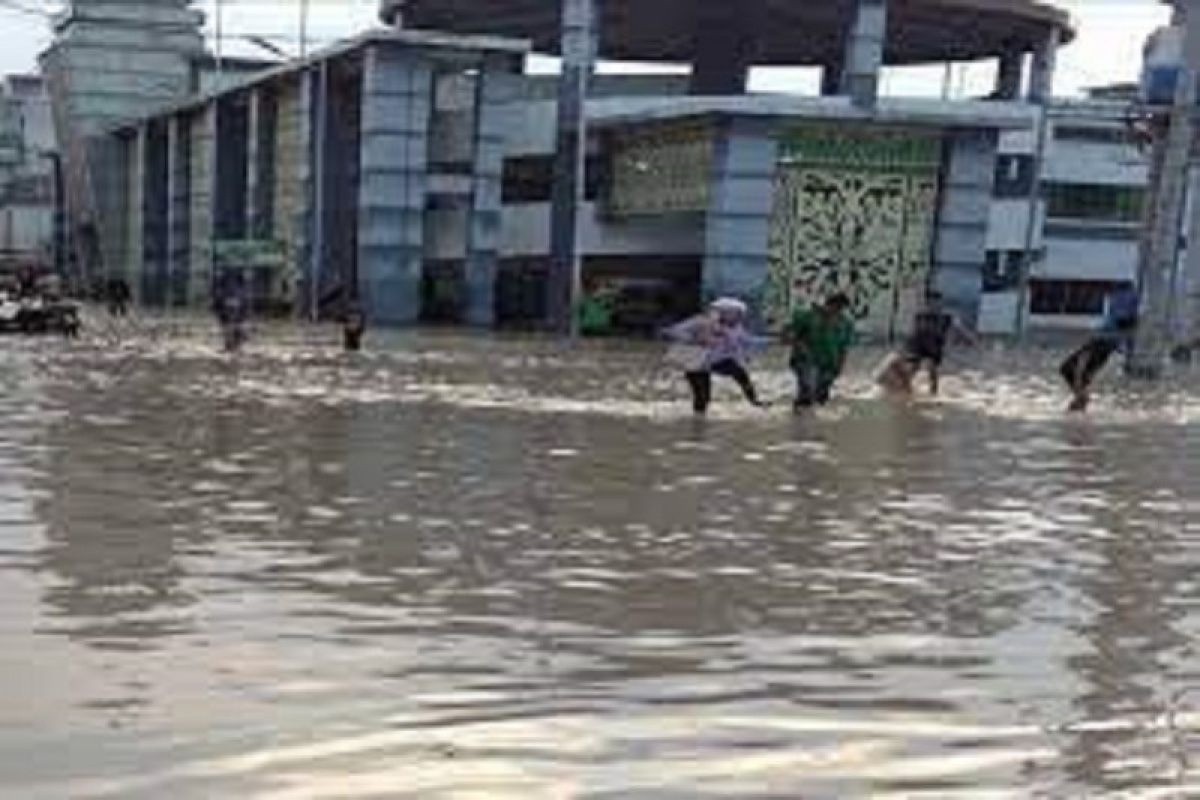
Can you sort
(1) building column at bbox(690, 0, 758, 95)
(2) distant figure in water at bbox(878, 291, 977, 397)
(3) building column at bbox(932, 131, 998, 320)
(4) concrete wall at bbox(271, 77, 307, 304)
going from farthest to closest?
(1) building column at bbox(690, 0, 758, 95) → (4) concrete wall at bbox(271, 77, 307, 304) → (3) building column at bbox(932, 131, 998, 320) → (2) distant figure in water at bbox(878, 291, 977, 397)

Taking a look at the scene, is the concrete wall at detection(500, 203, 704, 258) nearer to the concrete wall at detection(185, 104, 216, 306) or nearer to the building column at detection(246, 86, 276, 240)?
the building column at detection(246, 86, 276, 240)

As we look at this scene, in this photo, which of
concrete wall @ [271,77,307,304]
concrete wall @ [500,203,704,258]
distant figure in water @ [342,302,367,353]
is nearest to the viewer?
distant figure in water @ [342,302,367,353]

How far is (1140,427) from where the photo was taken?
2345cm

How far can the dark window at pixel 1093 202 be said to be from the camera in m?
74.9

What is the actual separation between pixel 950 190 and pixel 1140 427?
31153 mm

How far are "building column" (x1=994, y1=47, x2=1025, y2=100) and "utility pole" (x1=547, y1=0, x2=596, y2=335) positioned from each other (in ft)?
60.2

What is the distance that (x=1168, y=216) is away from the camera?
121ft

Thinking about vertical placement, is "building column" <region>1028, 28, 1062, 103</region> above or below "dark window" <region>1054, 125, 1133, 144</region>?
above

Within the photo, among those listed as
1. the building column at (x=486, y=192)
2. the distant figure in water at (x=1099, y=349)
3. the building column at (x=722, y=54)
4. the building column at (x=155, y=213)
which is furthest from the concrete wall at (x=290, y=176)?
the distant figure in water at (x=1099, y=349)

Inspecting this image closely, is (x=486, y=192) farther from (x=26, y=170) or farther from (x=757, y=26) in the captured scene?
(x=26, y=170)

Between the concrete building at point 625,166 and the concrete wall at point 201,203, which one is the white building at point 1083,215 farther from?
the concrete wall at point 201,203

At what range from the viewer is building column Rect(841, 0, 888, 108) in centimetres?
5753

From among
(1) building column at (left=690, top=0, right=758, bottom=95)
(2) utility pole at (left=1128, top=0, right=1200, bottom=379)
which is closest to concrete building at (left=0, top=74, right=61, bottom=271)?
(1) building column at (left=690, top=0, right=758, bottom=95)

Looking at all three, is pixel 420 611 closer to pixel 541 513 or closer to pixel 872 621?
pixel 872 621
